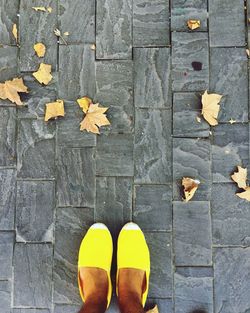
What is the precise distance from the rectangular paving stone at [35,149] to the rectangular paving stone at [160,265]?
77 cm

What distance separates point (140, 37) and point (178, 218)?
118cm

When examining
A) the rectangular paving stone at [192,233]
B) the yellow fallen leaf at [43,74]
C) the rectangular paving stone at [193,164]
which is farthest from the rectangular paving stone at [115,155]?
the yellow fallen leaf at [43,74]

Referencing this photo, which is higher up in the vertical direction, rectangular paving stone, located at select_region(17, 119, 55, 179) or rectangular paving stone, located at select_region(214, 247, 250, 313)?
rectangular paving stone, located at select_region(17, 119, 55, 179)

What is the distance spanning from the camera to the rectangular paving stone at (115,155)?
2967 millimetres

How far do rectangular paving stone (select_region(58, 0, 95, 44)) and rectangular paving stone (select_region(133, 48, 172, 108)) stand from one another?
0.33m

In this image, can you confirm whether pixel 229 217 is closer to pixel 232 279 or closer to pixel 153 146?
pixel 232 279

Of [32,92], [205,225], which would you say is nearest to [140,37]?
[32,92]

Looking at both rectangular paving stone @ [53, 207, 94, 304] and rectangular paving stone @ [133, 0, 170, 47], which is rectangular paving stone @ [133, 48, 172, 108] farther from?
rectangular paving stone @ [53, 207, 94, 304]

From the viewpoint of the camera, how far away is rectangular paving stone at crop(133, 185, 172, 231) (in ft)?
9.64

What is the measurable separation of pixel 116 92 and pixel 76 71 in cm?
29

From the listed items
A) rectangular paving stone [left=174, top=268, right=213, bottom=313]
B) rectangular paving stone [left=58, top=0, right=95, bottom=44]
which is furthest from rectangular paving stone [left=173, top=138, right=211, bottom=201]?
rectangular paving stone [left=58, top=0, right=95, bottom=44]

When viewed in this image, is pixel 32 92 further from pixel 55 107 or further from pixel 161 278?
pixel 161 278

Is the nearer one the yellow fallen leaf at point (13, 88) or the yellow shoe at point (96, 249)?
the yellow shoe at point (96, 249)

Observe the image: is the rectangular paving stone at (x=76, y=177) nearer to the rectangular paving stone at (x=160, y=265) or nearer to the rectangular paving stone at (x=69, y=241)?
the rectangular paving stone at (x=69, y=241)
